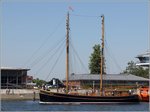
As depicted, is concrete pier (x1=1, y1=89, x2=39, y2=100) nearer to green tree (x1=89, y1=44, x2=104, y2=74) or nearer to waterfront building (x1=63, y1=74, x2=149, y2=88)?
waterfront building (x1=63, y1=74, x2=149, y2=88)

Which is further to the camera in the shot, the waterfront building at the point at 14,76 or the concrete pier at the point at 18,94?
the waterfront building at the point at 14,76

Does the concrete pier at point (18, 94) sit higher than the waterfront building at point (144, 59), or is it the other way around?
the waterfront building at point (144, 59)

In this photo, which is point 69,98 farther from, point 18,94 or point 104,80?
point 104,80

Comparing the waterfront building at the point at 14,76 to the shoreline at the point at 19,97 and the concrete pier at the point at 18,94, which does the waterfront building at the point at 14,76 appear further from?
the shoreline at the point at 19,97

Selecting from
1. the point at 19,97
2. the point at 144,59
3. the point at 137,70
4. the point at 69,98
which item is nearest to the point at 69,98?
the point at 69,98

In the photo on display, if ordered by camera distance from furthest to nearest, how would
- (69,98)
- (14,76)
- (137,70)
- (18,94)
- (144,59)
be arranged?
(137,70) < (144,59) < (14,76) < (18,94) < (69,98)

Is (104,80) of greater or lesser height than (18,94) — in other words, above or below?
above

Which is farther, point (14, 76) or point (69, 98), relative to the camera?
point (14, 76)

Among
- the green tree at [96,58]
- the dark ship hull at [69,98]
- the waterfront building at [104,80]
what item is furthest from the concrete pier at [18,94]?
the green tree at [96,58]

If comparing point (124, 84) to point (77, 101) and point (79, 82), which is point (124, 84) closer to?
point (79, 82)

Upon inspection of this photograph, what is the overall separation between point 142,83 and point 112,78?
34.9ft

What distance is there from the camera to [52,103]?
76688 mm

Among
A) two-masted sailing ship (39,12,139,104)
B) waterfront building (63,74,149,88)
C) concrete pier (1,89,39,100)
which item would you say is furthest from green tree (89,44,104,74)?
two-masted sailing ship (39,12,139,104)

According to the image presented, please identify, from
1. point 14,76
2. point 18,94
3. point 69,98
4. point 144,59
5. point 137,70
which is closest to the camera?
point 69,98
